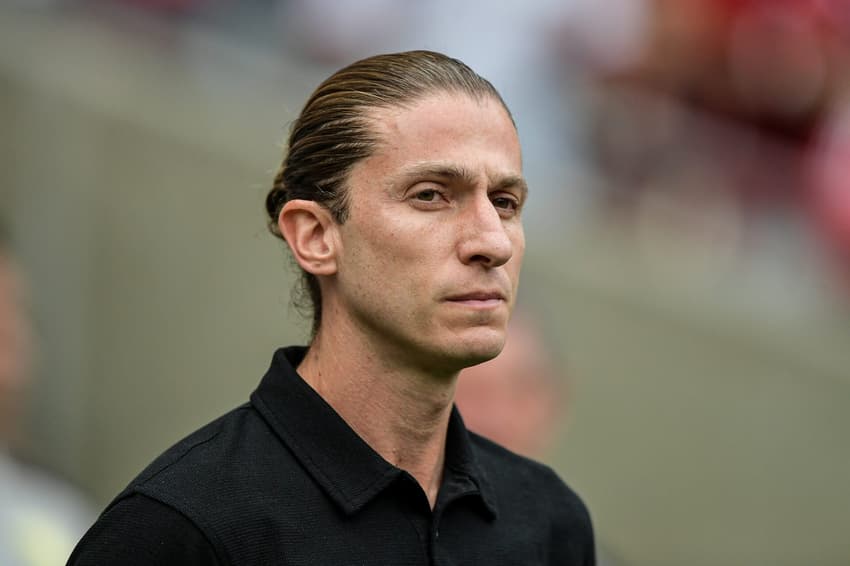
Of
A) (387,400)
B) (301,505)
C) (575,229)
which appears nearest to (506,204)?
(387,400)

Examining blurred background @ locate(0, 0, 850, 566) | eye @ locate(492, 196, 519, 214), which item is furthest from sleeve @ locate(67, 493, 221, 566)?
blurred background @ locate(0, 0, 850, 566)

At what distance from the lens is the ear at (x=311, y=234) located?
2.69 m

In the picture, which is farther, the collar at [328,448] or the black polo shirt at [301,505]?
the collar at [328,448]

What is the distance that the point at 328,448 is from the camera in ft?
8.72

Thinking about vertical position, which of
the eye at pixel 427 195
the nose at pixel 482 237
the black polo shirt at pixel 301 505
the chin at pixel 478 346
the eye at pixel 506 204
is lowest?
the black polo shirt at pixel 301 505

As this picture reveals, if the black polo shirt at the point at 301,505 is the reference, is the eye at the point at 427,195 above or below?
above

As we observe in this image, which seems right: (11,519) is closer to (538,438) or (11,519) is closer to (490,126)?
(538,438)

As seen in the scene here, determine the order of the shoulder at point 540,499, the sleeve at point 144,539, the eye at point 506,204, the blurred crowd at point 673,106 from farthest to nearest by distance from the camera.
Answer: the blurred crowd at point 673,106 → the shoulder at point 540,499 → the eye at point 506,204 → the sleeve at point 144,539

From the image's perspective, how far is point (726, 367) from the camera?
7.62m

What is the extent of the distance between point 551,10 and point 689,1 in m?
0.78

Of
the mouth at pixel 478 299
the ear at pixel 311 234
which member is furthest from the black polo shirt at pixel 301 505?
the mouth at pixel 478 299

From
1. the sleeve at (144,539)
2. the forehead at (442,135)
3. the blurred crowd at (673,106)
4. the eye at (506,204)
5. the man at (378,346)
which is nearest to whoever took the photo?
the sleeve at (144,539)

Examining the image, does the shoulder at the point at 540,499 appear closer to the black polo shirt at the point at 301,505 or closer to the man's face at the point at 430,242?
the black polo shirt at the point at 301,505

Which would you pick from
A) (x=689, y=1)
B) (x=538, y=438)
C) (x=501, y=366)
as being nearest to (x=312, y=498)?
(x=501, y=366)
